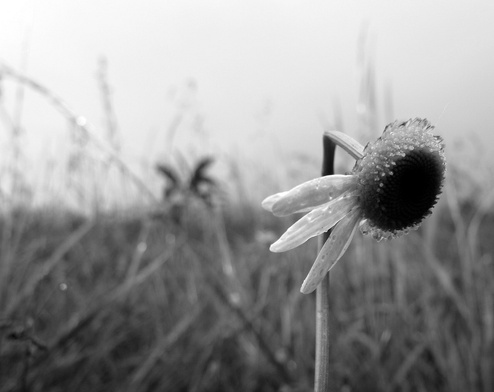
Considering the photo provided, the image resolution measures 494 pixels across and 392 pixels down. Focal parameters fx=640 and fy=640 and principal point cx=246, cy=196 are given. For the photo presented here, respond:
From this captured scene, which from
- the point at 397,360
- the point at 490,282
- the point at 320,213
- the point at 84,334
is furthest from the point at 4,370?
the point at 490,282

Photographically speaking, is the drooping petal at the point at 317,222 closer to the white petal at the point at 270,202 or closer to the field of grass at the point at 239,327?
the white petal at the point at 270,202

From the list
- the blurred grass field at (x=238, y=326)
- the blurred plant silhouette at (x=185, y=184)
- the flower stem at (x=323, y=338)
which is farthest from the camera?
the blurred plant silhouette at (x=185, y=184)

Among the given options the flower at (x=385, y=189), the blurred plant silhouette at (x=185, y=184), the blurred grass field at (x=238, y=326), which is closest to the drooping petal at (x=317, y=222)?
the flower at (x=385, y=189)

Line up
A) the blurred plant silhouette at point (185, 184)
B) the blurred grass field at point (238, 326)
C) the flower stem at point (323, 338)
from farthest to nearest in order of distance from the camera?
the blurred plant silhouette at point (185, 184) → the blurred grass field at point (238, 326) → the flower stem at point (323, 338)

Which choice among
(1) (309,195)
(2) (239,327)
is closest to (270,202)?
(1) (309,195)

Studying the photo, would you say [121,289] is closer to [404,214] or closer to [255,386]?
[255,386]

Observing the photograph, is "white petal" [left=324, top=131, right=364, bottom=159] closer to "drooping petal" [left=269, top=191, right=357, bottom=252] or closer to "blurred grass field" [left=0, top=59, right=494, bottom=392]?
"drooping petal" [left=269, top=191, right=357, bottom=252]
